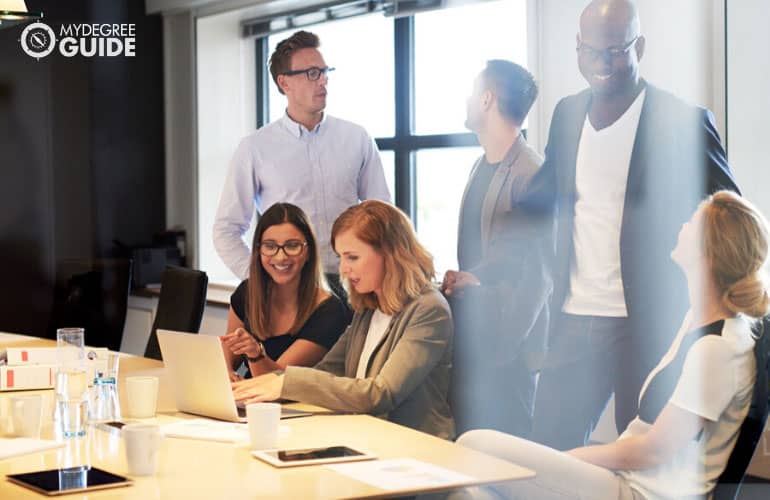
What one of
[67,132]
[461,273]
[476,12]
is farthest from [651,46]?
[67,132]

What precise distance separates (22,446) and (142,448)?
39 centimetres

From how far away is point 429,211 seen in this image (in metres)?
4.98

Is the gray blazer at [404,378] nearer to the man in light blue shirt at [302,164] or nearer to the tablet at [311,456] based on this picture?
the tablet at [311,456]

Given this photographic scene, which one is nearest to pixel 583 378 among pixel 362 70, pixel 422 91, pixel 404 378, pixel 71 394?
pixel 404 378

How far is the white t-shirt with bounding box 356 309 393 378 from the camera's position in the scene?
2.87 metres

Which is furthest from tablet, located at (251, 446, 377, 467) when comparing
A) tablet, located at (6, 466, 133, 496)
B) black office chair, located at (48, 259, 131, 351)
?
black office chair, located at (48, 259, 131, 351)

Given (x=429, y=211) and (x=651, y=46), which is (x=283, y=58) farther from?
(x=651, y=46)

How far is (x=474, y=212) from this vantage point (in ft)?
12.1

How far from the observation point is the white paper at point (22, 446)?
2.14 meters

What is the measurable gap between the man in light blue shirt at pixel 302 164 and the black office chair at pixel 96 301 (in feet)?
1.68

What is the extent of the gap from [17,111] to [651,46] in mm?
3824

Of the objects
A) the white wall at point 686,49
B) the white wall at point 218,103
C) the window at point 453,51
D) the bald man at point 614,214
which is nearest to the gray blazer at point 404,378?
the bald man at point 614,214

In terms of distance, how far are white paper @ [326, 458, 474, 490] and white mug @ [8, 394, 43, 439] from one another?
0.71 meters

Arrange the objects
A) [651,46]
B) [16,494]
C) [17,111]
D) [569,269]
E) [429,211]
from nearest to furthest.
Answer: [16,494] → [651,46] → [569,269] → [429,211] → [17,111]
